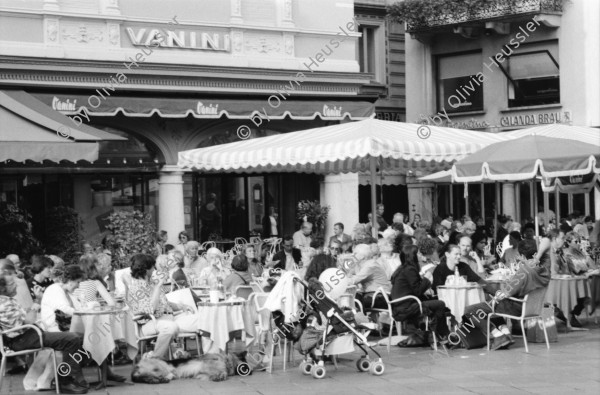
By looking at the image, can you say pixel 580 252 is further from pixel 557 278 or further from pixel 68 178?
pixel 68 178

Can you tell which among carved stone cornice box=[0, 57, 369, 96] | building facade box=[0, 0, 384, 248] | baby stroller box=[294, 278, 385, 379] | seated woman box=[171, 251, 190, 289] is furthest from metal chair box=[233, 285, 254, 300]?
carved stone cornice box=[0, 57, 369, 96]

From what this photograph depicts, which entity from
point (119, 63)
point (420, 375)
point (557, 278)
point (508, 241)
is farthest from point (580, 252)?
point (119, 63)

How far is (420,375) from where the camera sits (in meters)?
12.2

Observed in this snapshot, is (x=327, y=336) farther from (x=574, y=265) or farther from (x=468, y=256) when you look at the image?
(x=574, y=265)

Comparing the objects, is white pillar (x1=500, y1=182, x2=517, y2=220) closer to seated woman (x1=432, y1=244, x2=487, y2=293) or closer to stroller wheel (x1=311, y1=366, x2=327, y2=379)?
seated woman (x1=432, y1=244, x2=487, y2=293)

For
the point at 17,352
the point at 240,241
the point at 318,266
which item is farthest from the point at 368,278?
the point at 240,241

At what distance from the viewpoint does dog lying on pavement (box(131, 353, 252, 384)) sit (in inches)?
476

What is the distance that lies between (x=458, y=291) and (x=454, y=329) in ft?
2.14

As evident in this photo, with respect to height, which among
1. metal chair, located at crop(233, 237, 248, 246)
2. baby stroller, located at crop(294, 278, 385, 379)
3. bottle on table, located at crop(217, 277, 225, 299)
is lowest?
baby stroller, located at crop(294, 278, 385, 379)

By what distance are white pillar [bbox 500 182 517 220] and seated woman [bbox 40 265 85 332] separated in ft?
73.7

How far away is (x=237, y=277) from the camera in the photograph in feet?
46.4

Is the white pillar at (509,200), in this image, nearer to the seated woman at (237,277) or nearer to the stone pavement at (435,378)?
the stone pavement at (435,378)

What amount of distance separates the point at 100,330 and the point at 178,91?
12335 mm

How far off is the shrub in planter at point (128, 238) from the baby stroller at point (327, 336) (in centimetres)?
814
